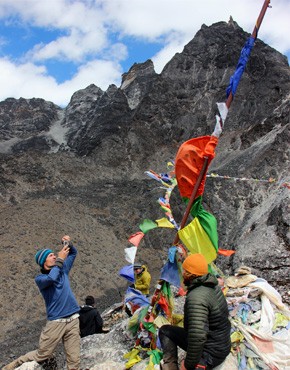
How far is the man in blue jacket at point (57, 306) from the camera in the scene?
17.3 feet

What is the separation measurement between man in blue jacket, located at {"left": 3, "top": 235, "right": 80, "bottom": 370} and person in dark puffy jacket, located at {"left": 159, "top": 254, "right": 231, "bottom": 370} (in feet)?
6.30

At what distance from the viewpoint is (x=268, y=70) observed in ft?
201

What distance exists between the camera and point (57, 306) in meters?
5.44

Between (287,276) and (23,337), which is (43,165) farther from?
(287,276)

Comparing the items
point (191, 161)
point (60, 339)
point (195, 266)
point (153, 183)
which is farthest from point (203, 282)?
point (153, 183)

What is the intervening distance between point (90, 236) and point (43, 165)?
44.0 feet

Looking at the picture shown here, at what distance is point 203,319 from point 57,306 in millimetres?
2314

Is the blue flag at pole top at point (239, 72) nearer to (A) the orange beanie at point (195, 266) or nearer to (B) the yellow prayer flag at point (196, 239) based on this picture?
(B) the yellow prayer flag at point (196, 239)

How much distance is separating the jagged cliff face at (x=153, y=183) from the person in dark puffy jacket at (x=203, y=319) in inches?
168

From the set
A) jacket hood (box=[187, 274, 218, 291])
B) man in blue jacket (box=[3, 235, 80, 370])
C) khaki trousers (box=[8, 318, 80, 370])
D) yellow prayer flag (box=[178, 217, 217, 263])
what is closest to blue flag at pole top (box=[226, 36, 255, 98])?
yellow prayer flag (box=[178, 217, 217, 263])

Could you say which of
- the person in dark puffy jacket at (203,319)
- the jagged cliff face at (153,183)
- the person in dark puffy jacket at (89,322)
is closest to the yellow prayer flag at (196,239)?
the person in dark puffy jacket at (203,319)

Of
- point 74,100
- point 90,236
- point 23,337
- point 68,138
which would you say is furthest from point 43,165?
point 74,100

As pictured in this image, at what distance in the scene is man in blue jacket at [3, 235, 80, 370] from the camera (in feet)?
17.3

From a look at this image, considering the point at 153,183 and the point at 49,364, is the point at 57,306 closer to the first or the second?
the point at 49,364
